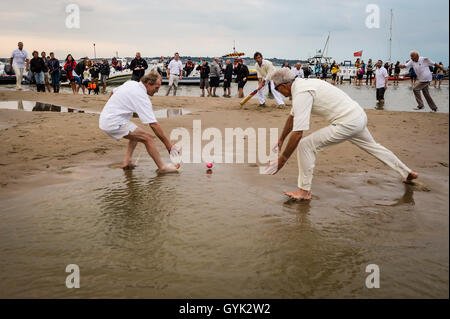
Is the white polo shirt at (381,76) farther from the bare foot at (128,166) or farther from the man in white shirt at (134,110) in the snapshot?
the bare foot at (128,166)

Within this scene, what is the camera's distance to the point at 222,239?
11.6ft

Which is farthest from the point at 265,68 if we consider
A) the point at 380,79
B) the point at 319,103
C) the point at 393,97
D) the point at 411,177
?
the point at 393,97

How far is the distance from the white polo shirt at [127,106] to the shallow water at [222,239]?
2.97 ft

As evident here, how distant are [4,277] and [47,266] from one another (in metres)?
0.31

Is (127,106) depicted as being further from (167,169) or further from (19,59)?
(19,59)

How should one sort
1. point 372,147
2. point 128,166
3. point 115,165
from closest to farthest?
point 372,147 < point 128,166 < point 115,165

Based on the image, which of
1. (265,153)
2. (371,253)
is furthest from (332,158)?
(371,253)

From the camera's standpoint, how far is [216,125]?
983cm

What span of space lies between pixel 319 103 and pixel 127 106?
296 centimetres

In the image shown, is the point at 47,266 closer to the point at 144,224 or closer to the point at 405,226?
the point at 144,224

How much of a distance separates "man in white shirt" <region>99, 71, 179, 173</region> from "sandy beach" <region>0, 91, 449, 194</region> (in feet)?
3.81

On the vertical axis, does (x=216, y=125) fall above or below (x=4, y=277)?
above

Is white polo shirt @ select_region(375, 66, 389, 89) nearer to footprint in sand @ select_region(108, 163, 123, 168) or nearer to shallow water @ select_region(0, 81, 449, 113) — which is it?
shallow water @ select_region(0, 81, 449, 113)

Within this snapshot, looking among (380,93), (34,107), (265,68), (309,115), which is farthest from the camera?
(380,93)
